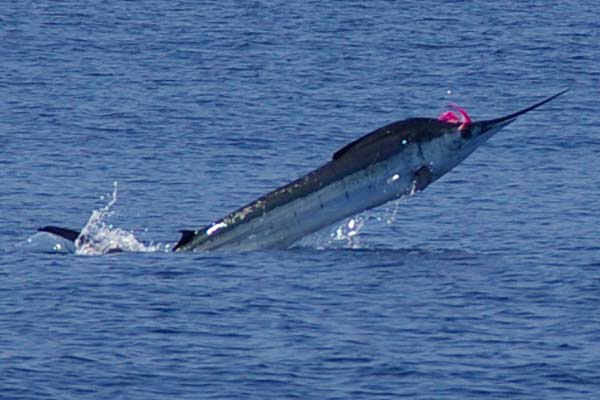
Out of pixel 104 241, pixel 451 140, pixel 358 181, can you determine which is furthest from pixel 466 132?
pixel 104 241

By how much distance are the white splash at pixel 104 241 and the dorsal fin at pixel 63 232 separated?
0.17 metres

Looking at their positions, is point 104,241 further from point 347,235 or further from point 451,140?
point 451,140

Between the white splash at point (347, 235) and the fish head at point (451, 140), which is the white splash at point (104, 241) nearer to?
the white splash at point (347, 235)

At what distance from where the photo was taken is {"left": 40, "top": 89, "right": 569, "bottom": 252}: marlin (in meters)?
32.2

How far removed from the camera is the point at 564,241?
34.4 m

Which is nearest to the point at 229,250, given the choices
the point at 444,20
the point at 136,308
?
the point at 136,308

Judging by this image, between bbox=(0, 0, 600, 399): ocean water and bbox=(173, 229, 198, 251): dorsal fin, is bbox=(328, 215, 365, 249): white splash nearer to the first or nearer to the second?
bbox=(0, 0, 600, 399): ocean water

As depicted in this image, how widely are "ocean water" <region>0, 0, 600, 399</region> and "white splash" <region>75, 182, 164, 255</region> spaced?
16 cm

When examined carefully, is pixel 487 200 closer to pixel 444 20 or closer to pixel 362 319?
pixel 362 319

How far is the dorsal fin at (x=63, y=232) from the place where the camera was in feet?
107

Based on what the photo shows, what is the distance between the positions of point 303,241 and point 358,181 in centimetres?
226

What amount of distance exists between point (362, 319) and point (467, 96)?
83.9 ft

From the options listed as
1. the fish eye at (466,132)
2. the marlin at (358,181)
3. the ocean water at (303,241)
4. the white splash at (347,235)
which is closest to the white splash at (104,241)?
the ocean water at (303,241)

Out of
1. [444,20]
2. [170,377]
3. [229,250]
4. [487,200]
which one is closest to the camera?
[170,377]
